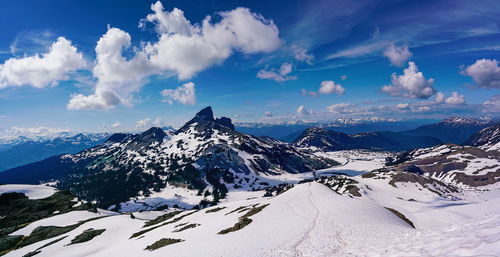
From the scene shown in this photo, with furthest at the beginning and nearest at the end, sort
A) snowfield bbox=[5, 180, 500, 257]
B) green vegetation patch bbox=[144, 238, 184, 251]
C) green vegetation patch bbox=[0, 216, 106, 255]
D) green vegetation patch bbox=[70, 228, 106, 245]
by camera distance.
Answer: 1. green vegetation patch bbox=[0, 216, 106, 255]
2. green vegetation patch bbox=[70, 228, 106, 245]
3. green vegetation patch bbox=[144, 238, 184, 251]
4. snowfield bbox=[5, 180, 500, 257]

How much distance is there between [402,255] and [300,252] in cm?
1142

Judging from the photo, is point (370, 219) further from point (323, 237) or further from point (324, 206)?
point (323, 237)

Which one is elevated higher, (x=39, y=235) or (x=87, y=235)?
(x=87, y=235)

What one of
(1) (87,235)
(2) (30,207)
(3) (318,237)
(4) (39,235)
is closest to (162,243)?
(3) (318,237)

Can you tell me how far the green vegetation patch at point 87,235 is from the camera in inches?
2143

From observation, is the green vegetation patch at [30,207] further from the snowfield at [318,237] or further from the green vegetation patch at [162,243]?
the green vegetation patch at [162,243]

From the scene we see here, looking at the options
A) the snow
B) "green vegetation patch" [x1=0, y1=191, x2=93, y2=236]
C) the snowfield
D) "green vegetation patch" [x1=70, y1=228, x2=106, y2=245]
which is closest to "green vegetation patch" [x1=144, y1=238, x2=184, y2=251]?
the snowfield

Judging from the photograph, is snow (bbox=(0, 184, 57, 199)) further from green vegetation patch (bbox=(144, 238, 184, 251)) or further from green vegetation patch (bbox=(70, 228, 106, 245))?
green vegetation patch (bbox=(144, 238, 184, 251))

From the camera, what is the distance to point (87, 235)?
5709 centimetres

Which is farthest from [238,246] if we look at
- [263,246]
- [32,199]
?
[32,199]

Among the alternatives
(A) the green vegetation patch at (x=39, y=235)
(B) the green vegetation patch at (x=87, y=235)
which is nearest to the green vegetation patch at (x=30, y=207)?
(A) the green vegetation patch at (x=39, y=235)

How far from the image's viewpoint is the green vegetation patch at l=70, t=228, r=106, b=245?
5443cm

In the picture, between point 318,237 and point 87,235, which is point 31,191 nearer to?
point 87,235

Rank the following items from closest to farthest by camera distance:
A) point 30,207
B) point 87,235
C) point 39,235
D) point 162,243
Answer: point 162,243 → point 87,235 → point 39,235 → point 30,207
